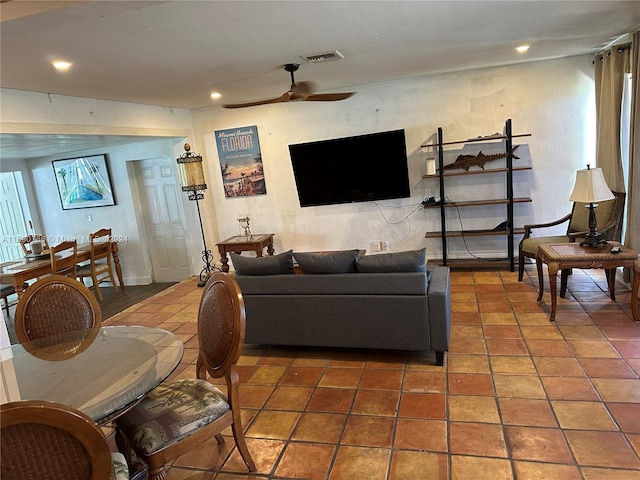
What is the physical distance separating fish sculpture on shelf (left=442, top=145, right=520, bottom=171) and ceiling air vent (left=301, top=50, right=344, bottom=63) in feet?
7.02

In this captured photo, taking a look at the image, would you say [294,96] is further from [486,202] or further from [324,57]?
[486,202]

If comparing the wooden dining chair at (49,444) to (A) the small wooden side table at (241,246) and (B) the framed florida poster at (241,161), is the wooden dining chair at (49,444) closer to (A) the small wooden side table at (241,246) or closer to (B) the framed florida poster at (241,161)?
(A) the small wooden side table at (241,246)

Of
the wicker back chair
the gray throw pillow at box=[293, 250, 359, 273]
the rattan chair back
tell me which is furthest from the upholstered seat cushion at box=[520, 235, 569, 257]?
the rattan chair back

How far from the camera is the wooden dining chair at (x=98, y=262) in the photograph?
5.63m

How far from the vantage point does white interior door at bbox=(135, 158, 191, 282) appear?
6125 mm

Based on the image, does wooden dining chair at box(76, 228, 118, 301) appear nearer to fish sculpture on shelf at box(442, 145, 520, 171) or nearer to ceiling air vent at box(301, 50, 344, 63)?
ceiling air vent at box(301, 50, 344, 63)

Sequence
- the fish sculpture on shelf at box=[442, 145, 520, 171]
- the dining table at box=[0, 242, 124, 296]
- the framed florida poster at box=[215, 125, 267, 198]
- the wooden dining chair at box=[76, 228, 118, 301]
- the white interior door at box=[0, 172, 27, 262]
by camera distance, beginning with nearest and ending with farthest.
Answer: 1. the dining table at box=[0, 242, 124, 296]
2. the fish sculpture on shelf at box=[442, 145, 520, 171]
3. the wooden dining chair at box=[76, 228, 118, 301]
4. the framed florida poster at box=[215, 125, 267, 198]
5. the white interior door at box=[0, 172, 27, 262]

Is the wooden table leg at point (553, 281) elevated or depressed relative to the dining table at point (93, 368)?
depressed

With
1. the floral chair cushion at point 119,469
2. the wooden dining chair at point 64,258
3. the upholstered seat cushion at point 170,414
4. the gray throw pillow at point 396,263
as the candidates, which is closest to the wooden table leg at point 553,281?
the gray throw pillow at point 396,263

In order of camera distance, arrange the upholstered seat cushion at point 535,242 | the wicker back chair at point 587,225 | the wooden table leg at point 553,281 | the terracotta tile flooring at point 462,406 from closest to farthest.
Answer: the terracotta tile flooring at point 462,406
the wooden table leg at point 553,281
the wicker back chair at point 587,225
the upholstered seat cushion at point 535,242

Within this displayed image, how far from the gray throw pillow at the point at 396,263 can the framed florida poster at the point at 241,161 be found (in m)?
3.32

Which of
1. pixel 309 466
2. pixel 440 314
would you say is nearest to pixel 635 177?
pixel 440 314

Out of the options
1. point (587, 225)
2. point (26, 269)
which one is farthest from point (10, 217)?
point (587, 225)

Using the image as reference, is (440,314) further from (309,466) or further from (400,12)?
(400,12)
